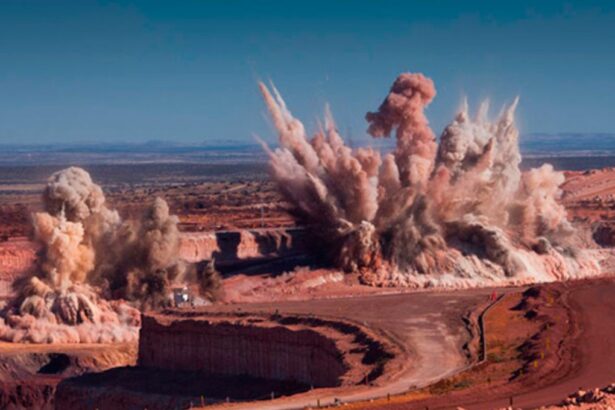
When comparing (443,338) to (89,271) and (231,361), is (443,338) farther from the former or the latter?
(89,271)

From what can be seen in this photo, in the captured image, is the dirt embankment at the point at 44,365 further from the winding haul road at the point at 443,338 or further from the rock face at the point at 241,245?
the rock face at the point at 241,245

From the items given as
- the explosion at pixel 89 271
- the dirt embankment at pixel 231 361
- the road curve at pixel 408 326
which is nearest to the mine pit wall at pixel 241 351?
the dirt embankment at pixel 231 361

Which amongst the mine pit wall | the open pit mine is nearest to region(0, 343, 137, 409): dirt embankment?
the open pit mine

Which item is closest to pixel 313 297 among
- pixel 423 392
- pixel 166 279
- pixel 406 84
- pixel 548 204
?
A: pixel 166 279

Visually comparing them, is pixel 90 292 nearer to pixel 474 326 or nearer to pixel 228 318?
pixel 228 318

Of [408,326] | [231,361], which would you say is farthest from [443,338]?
[231,361]

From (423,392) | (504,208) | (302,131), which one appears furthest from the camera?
(504,208)
